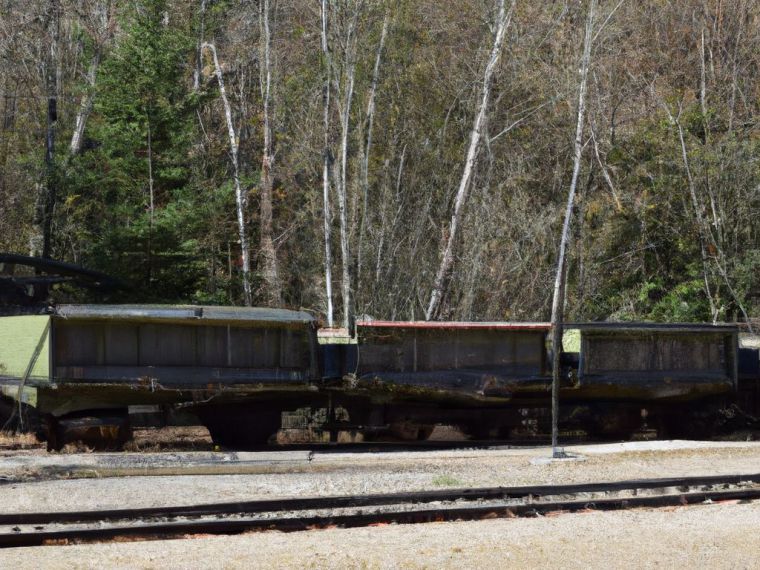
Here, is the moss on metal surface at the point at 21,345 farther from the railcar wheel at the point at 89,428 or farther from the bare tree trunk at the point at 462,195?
the bare tree trunk at the point at 462,195

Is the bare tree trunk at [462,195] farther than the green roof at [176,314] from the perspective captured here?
Yes

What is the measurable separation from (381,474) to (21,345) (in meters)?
5.89

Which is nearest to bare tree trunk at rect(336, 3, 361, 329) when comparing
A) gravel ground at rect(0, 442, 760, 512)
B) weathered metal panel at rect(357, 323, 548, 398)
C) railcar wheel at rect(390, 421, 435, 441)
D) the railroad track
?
railcar wheel at rect(390, 421, 435, 441)

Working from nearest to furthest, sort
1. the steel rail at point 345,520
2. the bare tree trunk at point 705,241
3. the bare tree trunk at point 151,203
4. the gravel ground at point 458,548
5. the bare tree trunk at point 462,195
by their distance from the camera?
the gravel ground at point 458,548
the steel rail at point 345,520
the bare tree trunk at point 151,203
the bare tree trunk at point 462,195
the bare tree trunk at point 705,241

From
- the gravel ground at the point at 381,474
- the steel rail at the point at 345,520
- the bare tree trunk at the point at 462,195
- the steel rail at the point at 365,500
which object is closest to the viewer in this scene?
the steel rail at the point at 345,520

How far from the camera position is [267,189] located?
30.2 meters

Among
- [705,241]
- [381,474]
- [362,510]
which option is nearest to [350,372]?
[381,474]

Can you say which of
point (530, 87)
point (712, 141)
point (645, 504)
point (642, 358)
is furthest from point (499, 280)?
A: point (645, 504)

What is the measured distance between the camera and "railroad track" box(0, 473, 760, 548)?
9.40 metres

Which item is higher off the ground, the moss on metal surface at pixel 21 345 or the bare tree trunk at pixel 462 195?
the bare tree trunk at pixel 462 195

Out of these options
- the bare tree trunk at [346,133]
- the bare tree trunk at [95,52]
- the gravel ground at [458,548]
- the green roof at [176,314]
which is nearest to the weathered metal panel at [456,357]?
the green roof at [176,314]

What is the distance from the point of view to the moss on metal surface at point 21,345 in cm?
1466

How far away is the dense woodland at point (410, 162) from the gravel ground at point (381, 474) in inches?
427

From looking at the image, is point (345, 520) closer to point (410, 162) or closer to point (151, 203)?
point (151, 203)
